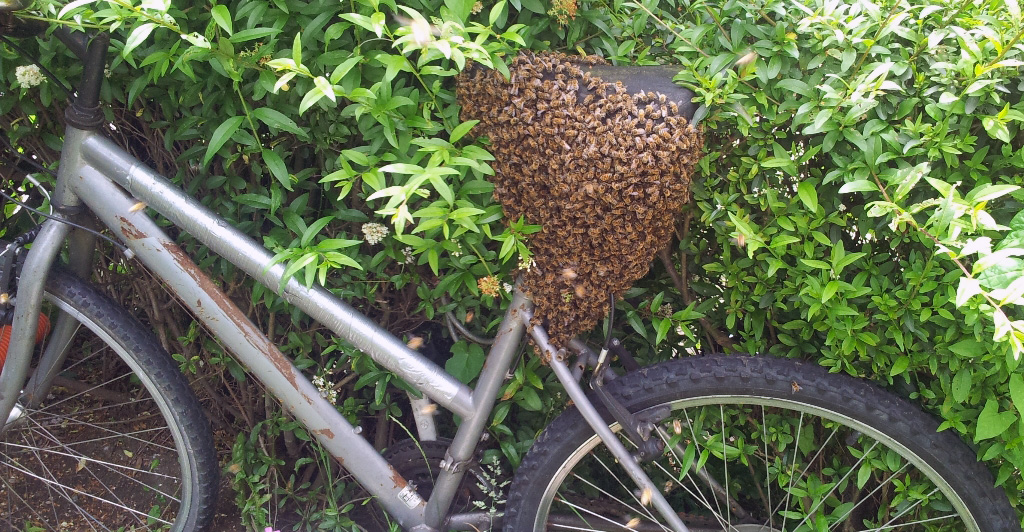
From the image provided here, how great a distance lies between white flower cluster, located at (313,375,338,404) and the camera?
200 cm

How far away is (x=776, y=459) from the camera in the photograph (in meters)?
1.80

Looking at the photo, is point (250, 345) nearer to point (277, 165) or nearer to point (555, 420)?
point (277, 165)

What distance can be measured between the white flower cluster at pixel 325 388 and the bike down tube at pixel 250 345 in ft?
0.37

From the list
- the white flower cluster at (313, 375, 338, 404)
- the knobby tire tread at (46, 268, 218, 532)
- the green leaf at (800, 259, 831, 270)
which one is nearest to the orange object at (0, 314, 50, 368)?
the knobby tire tread at (46, 268, 218, 532)

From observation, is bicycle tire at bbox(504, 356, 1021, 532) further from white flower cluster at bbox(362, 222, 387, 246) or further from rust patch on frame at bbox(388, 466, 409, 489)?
white flower cluster at bbox(362, 222, 387, 246)

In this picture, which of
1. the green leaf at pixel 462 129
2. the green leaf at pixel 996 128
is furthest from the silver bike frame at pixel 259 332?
the green leaf at pixel 996 128

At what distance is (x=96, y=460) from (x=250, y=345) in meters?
0.96

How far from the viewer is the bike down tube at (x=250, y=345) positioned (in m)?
1.73

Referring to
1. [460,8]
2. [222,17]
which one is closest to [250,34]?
[222,17]

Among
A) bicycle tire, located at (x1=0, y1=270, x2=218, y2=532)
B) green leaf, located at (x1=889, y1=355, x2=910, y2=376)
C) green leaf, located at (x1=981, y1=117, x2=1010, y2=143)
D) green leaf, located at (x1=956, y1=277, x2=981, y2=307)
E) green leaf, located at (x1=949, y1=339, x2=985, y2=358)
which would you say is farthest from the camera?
bicycle tire, located at (x1=0, y1=270, x2=218, y2=532)

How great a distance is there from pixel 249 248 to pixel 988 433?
1.68 meters

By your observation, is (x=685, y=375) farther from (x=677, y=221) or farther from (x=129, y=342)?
(x=129, y=342)

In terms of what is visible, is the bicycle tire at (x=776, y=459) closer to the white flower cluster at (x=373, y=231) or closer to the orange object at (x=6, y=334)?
the white flower cluster at (x=373, y=231)

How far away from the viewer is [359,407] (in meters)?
2.13
